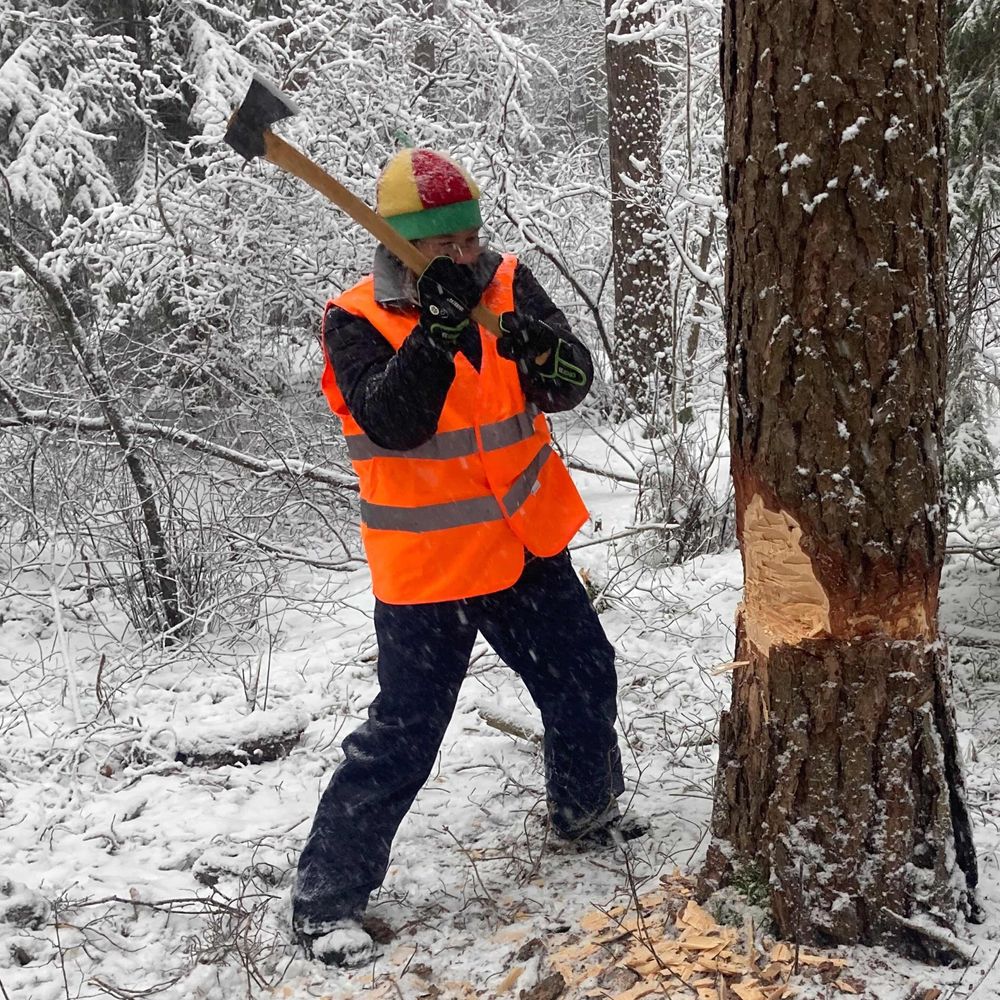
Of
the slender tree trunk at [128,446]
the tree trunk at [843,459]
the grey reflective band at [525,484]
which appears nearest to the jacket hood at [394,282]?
the grey reflective band at [525,484]

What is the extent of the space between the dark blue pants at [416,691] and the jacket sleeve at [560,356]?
0.41 meters

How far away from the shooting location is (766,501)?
2.06 m

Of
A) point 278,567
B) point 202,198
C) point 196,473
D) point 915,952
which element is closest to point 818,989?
point 915,952

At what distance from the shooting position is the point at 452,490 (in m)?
2.33

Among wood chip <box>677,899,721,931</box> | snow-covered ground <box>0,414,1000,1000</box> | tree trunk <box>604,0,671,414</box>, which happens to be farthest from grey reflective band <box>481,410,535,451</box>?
tree trunk <box>604,0,671,414</box>

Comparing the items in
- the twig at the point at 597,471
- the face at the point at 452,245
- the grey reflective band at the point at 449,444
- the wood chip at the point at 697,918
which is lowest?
the wood chip at the point at 697,918

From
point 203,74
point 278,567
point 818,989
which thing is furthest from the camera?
point 203,74

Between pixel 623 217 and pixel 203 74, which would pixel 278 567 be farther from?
pixel 203 74

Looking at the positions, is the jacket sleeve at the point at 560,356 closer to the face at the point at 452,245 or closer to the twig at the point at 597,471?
the face at the point at 452,245

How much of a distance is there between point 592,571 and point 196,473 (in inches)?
89.1

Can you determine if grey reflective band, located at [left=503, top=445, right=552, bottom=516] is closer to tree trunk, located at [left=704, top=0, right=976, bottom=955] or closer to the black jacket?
the black jacket

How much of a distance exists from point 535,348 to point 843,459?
2.44 ft

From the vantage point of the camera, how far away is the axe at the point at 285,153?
2.15 m

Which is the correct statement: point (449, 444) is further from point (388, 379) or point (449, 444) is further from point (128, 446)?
point (128, 446)
